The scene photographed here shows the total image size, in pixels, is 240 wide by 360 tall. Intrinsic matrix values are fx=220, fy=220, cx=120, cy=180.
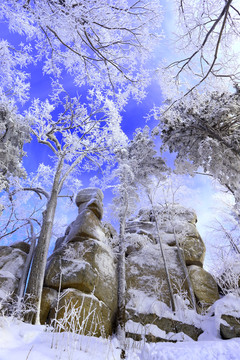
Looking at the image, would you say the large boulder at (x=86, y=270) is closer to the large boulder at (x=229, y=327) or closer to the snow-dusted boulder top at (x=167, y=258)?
the snow-dusted boulder top at (x=167, y=258)

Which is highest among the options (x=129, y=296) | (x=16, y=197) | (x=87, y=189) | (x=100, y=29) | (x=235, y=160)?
(x=87, y=189)

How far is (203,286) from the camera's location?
14023mm

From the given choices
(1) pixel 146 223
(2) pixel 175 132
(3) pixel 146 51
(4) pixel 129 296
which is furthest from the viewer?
(1) pixel 146 223

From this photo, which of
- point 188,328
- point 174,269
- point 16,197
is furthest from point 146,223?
point 16,197

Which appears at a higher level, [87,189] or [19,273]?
[87,189]

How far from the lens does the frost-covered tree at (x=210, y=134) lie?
8.82 metres

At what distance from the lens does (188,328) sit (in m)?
11.1

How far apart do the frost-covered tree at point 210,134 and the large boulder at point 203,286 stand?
750 cm

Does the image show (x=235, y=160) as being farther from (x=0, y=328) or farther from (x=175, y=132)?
(x=0, y=328)

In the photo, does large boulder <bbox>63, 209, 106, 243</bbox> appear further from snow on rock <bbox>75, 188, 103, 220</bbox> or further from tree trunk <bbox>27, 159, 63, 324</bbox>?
tree trunk <bbox>27, 159, 63, 324</bbox>

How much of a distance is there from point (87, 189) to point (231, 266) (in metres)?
11.5

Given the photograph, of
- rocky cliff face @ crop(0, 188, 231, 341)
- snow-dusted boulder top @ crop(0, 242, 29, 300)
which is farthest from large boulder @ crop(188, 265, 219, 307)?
snow-dusted boulder top @ crop(0, 242, 29, 300)

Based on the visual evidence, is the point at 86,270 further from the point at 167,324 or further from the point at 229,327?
the point at 229,327

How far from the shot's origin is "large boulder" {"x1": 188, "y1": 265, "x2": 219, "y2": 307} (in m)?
13.3
